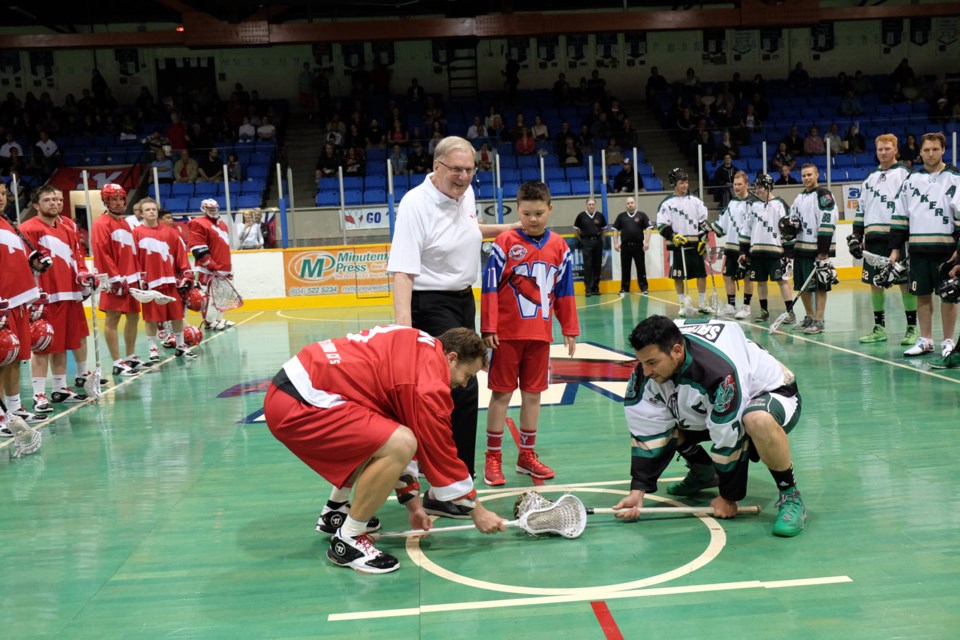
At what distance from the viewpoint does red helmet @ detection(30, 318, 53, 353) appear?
7.04 metres

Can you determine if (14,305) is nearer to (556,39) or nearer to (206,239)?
(206,239)

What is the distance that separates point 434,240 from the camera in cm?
448

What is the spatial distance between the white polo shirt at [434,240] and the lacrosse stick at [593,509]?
44.5 inches

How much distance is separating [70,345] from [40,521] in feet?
11.3

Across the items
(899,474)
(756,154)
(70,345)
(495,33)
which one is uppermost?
(495,33)

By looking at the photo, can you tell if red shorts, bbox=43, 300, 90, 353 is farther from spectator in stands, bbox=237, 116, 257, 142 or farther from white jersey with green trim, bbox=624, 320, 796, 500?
Result: spectator in stands, bbox=237, 116, 257, 142

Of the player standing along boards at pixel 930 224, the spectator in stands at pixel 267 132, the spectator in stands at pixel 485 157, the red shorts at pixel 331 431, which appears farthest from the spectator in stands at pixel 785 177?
the red shorts at pixel 331 431

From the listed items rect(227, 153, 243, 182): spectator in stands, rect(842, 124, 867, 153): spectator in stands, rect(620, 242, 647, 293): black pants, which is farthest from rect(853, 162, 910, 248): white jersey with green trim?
rect(227, 153, 243, 182): spectator in stands

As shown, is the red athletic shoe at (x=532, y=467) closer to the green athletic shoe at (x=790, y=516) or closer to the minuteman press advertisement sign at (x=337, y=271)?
the green athletic shoe at (x=790, y=516)

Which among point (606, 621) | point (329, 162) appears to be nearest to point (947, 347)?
point (606, 621)

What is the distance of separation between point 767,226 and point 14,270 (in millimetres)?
8435

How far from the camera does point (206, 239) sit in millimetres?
12422

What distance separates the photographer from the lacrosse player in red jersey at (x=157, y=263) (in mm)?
9602

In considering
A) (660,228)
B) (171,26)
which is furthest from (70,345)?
(171,26)
